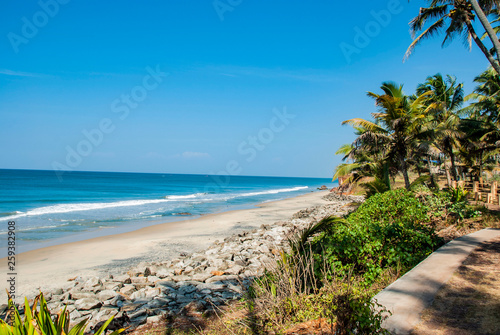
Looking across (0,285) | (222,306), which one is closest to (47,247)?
(0,285)

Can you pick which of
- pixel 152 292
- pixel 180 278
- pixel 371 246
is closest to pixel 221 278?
pixel 180 278

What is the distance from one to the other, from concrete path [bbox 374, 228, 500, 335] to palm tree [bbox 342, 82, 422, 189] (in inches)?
381

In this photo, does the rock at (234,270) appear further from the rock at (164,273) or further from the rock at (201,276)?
the rock at (164,273)

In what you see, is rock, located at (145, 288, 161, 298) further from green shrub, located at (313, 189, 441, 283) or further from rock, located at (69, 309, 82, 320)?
green shrub, located at (313, 189, 441, 283)

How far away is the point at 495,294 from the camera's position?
3738 mm

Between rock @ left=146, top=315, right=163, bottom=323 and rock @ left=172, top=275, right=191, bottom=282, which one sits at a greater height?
rock @ left=146, top=315, right=163, bottom=323

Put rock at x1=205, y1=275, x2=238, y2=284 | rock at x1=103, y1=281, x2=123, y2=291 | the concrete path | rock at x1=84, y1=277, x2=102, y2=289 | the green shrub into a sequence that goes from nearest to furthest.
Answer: the concrete path, the green shrub, rock at x1=103, y1=281, x2=123, y2=291, rock at x1=84, y1=277, x2=102, y2=289, rock at x1=205, y1=275, x2=238, y2=284

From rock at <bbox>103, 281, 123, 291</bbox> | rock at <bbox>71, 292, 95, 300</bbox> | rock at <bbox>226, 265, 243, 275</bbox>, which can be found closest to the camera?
rock at <bbox>71, 292, 95, 300</bbox>

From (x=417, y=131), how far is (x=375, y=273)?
1285 centimetres

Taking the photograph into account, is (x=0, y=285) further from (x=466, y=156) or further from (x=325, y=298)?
(x=466, y=156)

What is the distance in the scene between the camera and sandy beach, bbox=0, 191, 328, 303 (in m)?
8.29

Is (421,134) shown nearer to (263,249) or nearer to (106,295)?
(263,249)

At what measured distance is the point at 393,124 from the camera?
14.3 m

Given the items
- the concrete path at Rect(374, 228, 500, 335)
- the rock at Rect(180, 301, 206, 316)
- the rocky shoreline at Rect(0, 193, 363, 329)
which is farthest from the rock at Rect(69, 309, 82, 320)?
the concrete path at Rect(374, 228, 500, 335)
